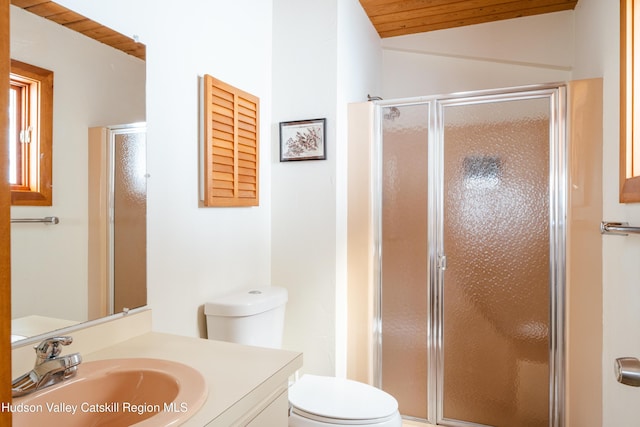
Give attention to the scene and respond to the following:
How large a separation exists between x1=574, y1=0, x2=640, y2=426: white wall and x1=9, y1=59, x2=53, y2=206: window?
1689mm

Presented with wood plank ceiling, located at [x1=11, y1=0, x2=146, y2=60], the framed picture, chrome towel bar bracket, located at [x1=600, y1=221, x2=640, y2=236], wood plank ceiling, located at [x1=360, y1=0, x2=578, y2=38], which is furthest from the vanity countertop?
wood plank ceiling, located at [x1=360, y1=0, x2=578, y2=38]

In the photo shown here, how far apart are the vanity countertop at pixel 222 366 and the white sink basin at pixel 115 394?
39 mm

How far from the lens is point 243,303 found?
1.55 meters

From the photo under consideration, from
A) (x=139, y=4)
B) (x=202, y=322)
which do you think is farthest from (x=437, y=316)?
(x=139, y=4)

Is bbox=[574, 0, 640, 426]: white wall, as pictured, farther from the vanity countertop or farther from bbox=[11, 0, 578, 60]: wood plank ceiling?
the vanity countertop

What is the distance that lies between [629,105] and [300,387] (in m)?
1.56

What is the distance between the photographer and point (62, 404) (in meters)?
0.87

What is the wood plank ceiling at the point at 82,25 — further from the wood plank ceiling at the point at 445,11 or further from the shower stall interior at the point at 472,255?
the wood plank ceiling at the point at 445,11

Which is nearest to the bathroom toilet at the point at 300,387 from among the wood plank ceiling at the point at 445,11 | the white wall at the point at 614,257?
the white wall at the point at 614,257

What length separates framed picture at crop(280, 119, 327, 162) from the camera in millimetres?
2057

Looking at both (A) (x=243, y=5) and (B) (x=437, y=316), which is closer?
(A) (x=243, y=5)

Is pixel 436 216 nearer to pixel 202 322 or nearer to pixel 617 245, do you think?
pixel 617 245

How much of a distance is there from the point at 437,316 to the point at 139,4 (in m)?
1.88

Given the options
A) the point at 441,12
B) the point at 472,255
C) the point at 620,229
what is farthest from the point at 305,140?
the point at 620,229
